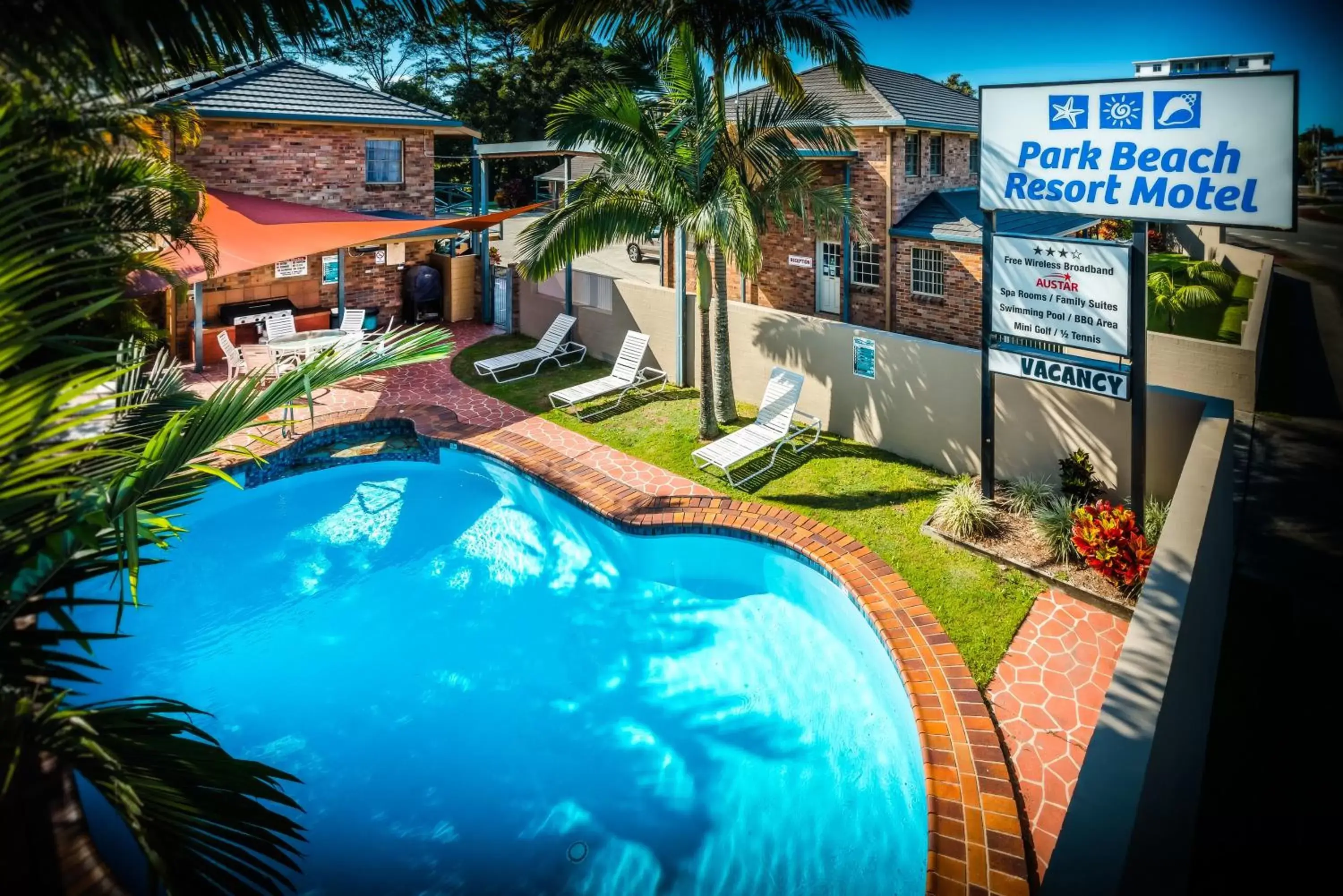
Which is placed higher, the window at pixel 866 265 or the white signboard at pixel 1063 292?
the window at pixel 866 265

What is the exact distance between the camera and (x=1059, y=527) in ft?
27.9

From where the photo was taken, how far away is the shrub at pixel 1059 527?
8289mm

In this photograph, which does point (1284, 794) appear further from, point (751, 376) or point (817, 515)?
point (751, 376)

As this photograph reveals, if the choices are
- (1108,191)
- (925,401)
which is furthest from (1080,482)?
(1108,191)

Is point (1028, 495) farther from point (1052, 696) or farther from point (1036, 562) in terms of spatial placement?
point (1052, 696)

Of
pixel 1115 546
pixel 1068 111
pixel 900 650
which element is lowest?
pixel 900 650

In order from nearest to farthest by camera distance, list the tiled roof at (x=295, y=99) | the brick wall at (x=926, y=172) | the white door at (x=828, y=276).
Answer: the tiled roof at (x=295, y=99) < the brick wall at (x=926, y=172) < the white door at (x=828, y=276)

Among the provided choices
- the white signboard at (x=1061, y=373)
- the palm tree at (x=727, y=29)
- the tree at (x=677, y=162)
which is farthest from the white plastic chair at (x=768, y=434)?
the white signboard at (x=1061, y=373)

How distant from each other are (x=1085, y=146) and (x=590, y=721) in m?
7.57

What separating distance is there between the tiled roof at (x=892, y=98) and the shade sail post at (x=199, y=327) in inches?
478

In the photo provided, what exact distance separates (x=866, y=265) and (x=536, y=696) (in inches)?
573

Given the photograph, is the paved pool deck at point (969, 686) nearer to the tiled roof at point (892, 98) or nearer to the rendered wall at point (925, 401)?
the rendered wall at point (925, 401)

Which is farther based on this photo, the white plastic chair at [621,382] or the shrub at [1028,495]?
the white plastic chair at [621,382]

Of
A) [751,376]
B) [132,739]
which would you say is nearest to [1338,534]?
[751,376]
